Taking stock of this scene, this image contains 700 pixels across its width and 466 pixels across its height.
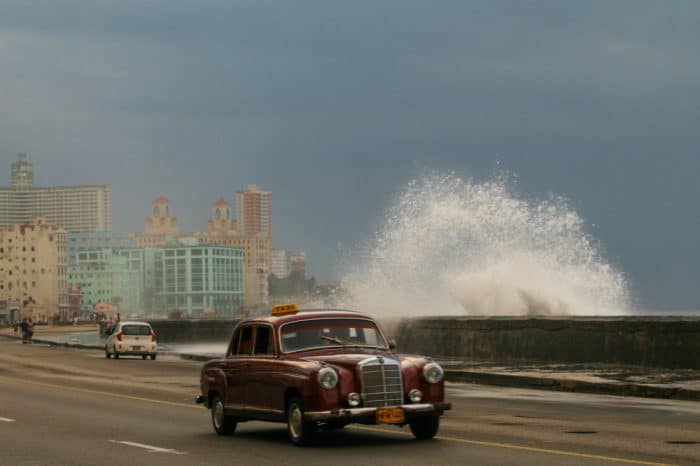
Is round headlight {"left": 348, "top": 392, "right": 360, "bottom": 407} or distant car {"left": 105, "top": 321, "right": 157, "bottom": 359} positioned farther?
distant car {"left": 105, "top": 321, "right": 157, "bottom": 359}

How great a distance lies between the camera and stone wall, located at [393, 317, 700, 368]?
28312 mm

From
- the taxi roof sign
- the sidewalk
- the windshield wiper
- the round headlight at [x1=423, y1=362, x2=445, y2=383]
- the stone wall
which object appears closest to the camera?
the round headlight at [x1=423, y1=362, x2=445, y2=383]

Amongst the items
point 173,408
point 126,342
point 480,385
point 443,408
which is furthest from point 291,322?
point 126,342

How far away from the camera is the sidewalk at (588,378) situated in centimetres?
2433

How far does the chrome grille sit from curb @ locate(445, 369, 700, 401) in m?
9.33

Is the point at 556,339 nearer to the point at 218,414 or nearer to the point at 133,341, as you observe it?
the point at 218,414

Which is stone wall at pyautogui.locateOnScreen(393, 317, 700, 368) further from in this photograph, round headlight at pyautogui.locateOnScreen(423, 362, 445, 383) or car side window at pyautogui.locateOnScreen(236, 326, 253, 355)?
round headlight at pyautogui.locateOnScreen(423, 362, 445, 383)

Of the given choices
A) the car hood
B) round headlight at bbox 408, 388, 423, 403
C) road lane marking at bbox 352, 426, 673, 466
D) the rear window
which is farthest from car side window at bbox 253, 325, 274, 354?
the rear window

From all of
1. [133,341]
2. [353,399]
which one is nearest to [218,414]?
[353,399]

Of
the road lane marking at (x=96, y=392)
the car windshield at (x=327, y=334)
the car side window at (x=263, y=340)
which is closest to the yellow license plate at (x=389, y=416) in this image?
the car windshield at (x=327, y=334)

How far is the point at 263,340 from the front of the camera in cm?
1694

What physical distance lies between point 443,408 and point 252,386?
2.47 meters

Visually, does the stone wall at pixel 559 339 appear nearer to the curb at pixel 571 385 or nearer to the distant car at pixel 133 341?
the curb at pixel 571 385

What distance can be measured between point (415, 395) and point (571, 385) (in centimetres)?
1169
